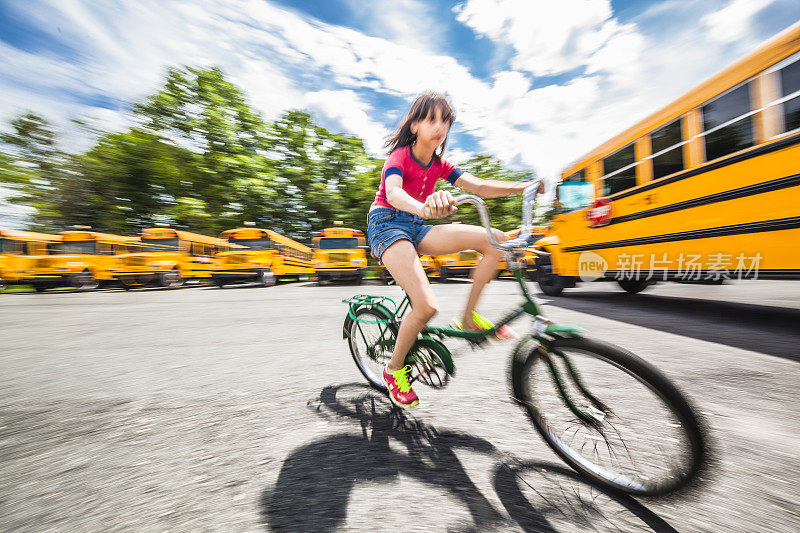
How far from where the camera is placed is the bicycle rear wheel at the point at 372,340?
2.52m

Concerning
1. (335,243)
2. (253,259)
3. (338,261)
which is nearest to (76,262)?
(253,259)

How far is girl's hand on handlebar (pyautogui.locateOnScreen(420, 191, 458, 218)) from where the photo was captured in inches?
59.8

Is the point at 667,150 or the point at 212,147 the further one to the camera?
the point at 212,147

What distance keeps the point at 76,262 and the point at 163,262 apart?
117 inches

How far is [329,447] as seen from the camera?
183 centimetres

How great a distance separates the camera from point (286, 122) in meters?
28.4

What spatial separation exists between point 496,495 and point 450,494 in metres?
0.18

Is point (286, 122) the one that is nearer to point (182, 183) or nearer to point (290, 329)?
point (182, 183)

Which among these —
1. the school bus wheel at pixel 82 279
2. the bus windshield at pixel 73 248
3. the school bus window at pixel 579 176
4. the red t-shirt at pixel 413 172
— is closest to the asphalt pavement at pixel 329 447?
the red t-shirt at pixel 413 172

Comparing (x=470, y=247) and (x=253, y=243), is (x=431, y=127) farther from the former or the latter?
(x=253, y=243)

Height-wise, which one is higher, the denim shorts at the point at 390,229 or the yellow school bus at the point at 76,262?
the yellow school bus at the point at 76,262

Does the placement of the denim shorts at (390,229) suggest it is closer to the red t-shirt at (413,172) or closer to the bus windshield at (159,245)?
the red t-shirt at (413,172)

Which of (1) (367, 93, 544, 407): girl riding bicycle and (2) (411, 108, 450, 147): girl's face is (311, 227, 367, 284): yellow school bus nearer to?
(1) (367, 93, 544, 407): girl riding bicycle

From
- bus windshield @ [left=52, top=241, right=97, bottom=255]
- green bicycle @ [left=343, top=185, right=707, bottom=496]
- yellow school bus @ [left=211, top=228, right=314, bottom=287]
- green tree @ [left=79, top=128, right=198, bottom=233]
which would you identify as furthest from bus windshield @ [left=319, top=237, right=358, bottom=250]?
green tree @ [left=79, top=128, right=198, bottom=233]
